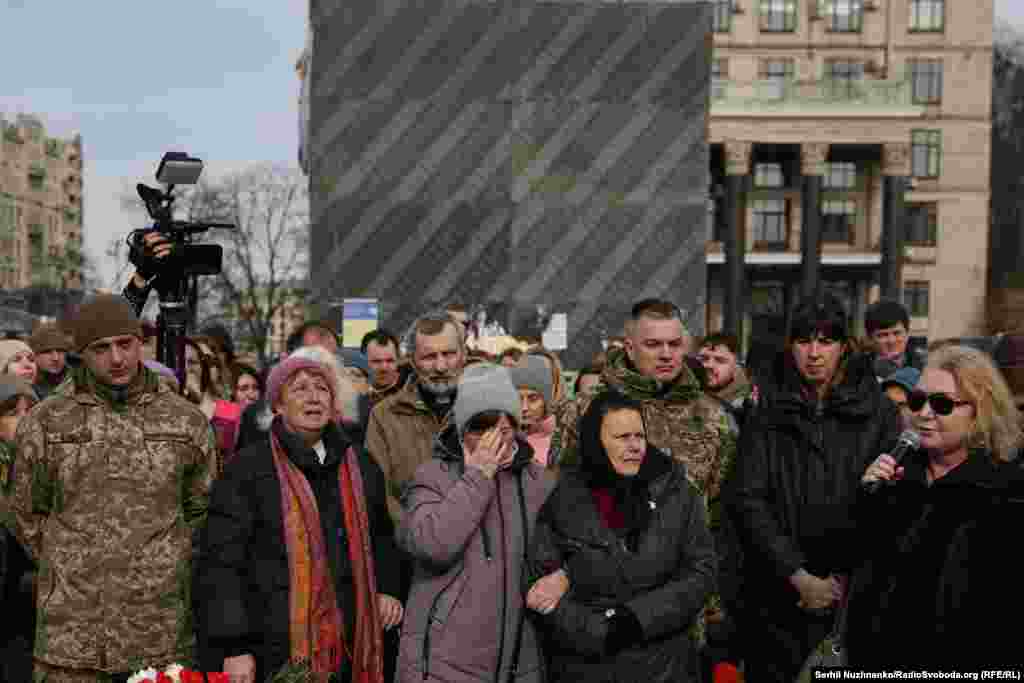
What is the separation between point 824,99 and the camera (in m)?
52.7

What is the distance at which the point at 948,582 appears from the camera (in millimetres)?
2547

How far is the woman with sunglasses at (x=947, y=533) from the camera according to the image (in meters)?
2.45

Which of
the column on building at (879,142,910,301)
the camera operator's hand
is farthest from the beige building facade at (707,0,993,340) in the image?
the camera operator's hand

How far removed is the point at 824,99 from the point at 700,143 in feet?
80.3

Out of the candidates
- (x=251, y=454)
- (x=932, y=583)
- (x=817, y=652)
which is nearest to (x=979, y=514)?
(x=932, y=583)

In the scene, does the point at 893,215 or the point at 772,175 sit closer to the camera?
the point at 893,215

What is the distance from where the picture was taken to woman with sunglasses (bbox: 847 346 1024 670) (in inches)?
96.3

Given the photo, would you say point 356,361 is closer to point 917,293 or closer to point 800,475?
point 800,475

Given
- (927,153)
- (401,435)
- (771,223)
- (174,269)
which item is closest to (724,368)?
(401,435)

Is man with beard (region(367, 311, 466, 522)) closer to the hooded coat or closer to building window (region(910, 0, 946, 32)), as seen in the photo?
→ the hooded coat

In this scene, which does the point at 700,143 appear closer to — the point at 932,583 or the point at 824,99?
the point at 824,99

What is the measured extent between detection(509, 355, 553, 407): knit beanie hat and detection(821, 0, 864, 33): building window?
65500mm

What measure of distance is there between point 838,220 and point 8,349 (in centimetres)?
5713

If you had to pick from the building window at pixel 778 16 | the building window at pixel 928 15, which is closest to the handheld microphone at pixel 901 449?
the building window at pixel 778 16
